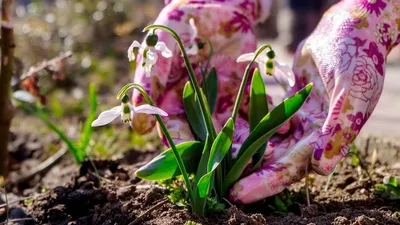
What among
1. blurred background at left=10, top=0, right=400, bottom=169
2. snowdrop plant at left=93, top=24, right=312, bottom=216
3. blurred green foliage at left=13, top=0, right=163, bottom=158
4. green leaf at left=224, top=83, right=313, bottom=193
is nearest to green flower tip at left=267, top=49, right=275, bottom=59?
snowdrop plant at left=93, top=24, right=312, bottom=216

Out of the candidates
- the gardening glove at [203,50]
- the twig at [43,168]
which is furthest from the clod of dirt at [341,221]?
the twig at [43,168]

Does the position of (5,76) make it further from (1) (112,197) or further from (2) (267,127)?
(2) (267,127)

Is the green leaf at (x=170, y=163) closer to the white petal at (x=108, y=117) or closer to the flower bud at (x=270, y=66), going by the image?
the white petal at (x=108, y=117)

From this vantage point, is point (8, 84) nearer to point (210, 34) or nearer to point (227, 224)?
point (210, 34)

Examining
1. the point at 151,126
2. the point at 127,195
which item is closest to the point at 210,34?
the point at 151,126

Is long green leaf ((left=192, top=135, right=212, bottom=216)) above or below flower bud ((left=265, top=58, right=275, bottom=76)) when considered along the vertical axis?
below

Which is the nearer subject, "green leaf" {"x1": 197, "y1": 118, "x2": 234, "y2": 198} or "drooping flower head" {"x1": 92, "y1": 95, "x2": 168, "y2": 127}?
"drooping flower head" {"x1": 92, "y1": 95, "x2": 168, "y2": 127}

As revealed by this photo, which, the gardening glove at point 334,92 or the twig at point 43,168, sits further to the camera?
the twig at point 43,168

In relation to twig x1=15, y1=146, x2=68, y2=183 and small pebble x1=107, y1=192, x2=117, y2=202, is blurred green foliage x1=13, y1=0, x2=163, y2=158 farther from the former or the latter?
small pebble x1=107, y1=192, x2=117, y2=202
